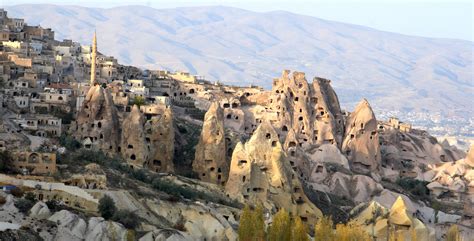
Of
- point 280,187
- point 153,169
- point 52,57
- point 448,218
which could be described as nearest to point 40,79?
point 52,57

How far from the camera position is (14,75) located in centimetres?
8381

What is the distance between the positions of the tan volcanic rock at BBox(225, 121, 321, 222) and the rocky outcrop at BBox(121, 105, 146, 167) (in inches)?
214

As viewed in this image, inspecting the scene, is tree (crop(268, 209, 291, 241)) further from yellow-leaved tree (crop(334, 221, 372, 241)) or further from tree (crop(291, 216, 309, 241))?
yellow-leaved tree (crop(334, 221, 372, 241))

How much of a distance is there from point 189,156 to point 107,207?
18377mm

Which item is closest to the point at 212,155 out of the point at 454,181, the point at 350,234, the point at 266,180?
the point at 266,180

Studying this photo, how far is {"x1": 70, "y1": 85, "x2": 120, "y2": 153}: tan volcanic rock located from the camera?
7256 cm

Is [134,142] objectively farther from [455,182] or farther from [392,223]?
[455,182]

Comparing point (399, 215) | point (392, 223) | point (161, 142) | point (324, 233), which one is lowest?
point (392, 223)

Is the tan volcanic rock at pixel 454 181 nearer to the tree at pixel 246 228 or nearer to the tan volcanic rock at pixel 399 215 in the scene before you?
the tan volcanic rock at pixel 399 215

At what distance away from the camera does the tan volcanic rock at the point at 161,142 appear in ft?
241

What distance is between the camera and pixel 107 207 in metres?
58.6

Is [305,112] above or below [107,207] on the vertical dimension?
above

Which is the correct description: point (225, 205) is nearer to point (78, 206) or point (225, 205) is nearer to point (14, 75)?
point (78, 206)

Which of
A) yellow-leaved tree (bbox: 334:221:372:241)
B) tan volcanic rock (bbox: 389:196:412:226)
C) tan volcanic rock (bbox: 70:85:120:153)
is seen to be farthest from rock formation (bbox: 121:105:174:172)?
yellow-leaved tree (bbox: 334:221:372:241)
